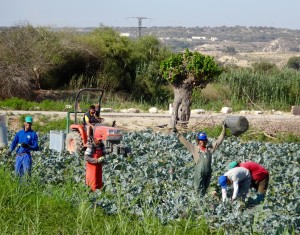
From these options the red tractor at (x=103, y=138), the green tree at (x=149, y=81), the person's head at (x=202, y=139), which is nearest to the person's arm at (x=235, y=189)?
Result: the person's head at (x=202, y=139)

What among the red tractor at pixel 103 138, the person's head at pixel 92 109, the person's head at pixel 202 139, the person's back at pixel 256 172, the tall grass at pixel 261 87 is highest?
the person's head at pixel 202 139

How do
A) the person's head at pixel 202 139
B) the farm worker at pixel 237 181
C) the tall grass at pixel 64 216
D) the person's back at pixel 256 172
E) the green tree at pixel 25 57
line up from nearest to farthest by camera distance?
the tall grass at pixel 64 216, the farm worker at pixel 237 181, the person's head at pixel 202 139, the person's back at pixel 256 172, the green tree at pixel 25 57

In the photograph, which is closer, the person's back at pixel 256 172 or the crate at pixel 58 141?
the person's back at pixel 256 172

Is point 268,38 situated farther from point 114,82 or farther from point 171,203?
point 171,203

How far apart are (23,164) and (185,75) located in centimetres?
1038

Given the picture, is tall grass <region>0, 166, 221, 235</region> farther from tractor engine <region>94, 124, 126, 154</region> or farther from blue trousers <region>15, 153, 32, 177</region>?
tractor engine <region>94, 124, 126, 154</region>

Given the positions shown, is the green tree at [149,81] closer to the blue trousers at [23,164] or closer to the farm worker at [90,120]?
the farm worker at [90,120]

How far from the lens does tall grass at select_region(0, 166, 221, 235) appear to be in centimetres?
877

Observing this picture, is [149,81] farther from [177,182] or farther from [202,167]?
[202,167]

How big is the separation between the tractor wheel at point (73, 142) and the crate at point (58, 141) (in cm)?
23

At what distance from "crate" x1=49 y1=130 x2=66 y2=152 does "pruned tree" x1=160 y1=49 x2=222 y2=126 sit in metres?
5.51

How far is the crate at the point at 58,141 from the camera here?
16.3 m

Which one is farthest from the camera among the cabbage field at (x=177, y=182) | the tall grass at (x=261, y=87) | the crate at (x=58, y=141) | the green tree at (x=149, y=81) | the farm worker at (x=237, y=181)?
the green tree at (x=149, y=81)

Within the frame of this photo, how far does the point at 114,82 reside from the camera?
3538 centimetres
